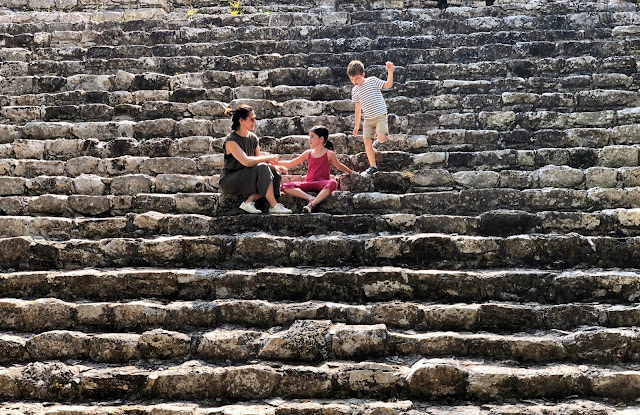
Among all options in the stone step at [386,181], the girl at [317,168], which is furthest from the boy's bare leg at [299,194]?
the stone step at [386,181]

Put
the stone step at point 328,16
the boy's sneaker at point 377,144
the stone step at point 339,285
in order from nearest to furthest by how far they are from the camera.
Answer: the stone step at point 339,285 < the boy's sneaker at point 377,144 < the stone step at point 328,16

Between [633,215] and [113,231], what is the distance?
13.2 ft

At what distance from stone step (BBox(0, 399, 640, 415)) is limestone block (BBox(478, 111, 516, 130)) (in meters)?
3.45

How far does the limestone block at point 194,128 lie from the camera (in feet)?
21.8

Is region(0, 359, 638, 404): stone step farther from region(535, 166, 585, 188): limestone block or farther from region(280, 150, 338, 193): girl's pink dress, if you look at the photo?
region(535, 166, 585, 188): limestone block

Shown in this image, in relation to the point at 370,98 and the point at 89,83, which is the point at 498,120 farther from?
the point at 89,83

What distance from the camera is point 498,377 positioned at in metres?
3.75

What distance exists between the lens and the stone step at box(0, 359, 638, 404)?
3744mm

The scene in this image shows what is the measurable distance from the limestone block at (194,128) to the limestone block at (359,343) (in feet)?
10.7

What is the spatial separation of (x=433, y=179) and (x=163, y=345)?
276 centimetres

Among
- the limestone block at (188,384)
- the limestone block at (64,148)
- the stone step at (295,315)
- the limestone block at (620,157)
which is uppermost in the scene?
the limestone block at (64,148)

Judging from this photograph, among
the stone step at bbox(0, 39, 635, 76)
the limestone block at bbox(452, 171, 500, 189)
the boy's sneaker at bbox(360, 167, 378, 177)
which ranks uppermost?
the stone step at bbox(0, 39, 635, 76)

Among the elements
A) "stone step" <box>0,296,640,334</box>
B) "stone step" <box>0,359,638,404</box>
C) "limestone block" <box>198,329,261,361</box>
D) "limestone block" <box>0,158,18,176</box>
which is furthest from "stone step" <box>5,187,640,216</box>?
"stone step" <box>0,359,638,404</box>

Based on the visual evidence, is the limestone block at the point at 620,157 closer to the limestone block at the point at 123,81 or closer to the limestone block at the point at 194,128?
the limestone block at the point at 194,128
